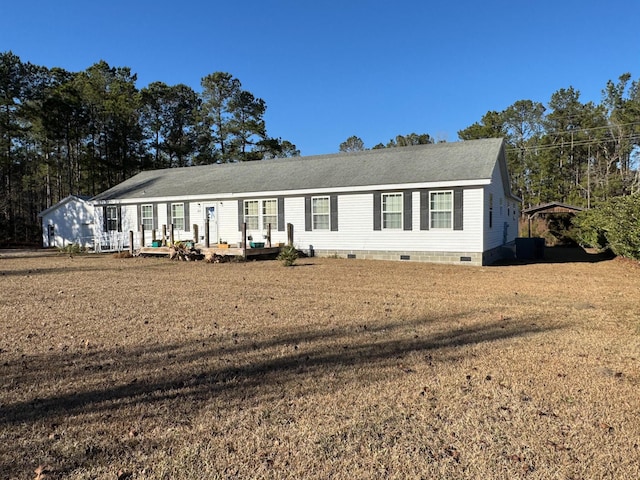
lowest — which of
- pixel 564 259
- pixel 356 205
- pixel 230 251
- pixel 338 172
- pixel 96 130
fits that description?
pixel 564 259

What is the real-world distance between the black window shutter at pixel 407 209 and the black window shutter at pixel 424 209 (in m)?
0.36

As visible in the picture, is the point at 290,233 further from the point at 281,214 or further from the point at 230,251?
the point at 230,251

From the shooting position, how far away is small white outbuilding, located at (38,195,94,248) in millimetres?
23766

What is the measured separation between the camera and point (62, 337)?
5.43 meters

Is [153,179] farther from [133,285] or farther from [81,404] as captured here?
[81,404]

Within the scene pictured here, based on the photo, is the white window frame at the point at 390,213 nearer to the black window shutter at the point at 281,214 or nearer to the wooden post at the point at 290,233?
the wooden post at the point at 290,233

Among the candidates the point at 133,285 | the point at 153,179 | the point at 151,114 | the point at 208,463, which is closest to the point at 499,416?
the point at 208,463

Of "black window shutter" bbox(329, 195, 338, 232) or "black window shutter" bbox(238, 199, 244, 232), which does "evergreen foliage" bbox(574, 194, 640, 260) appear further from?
"black window shutter" bbox(238, 199, 244, 232)

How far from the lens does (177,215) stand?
65.2ft

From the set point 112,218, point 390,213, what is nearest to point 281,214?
point 390,213

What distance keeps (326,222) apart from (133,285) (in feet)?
27.9

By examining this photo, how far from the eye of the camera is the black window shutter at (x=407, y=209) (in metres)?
15.2

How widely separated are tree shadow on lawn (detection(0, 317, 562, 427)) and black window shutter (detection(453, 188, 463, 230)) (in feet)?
29.5

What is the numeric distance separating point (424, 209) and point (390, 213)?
124 cm
